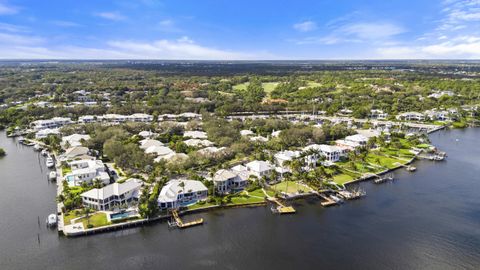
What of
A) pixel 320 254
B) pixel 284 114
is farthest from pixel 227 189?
pixel 284 114

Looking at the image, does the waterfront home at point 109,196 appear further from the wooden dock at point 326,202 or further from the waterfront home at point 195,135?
the waterfront home at point 195,135

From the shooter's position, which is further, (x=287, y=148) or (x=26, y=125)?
(x=26, y=125)

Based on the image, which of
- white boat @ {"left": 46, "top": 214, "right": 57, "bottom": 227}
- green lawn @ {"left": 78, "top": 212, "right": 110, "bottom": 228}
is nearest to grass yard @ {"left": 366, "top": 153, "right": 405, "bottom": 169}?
green lawn @ {"left": 78, "top": 212, "right": 110, "bottom": 228}

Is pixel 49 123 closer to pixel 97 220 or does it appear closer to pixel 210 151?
pixel 210 151

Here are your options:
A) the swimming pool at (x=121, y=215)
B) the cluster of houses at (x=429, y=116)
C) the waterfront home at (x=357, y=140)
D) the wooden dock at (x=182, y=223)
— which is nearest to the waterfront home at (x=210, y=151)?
the wooden dock at (x=182, y=223)

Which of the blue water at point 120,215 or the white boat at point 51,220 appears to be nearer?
the white boat at point 51,220

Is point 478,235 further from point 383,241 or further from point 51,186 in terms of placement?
point 51,186

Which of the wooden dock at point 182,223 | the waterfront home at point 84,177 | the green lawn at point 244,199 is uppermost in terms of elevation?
the waterfront home at point 84,177

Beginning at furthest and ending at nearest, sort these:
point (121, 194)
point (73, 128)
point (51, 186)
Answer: point (73, 128), point (51, 186), point (121, 194)
